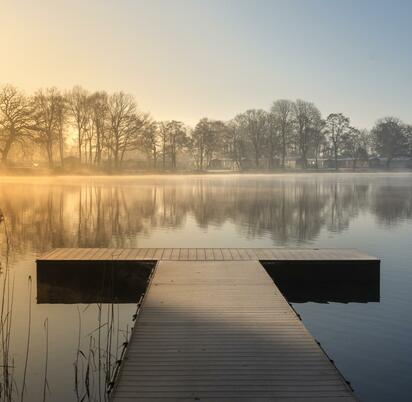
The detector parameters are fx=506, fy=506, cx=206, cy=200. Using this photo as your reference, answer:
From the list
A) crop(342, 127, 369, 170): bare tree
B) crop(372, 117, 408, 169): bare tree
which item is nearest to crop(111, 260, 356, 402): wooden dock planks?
crop(342, 127, 369, 170): bare tree

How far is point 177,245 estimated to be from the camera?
17109mm

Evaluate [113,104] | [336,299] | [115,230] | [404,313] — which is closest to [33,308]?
[336,299]

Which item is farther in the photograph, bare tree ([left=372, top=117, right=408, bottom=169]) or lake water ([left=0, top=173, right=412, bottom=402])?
bare tree ([left=372, top=117, right=408, bottom=169])

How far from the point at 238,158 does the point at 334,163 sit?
20256 millimetres

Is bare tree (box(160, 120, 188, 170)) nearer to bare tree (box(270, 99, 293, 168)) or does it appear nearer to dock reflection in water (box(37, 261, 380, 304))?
bare tree (box(270, 99, 293, 168))

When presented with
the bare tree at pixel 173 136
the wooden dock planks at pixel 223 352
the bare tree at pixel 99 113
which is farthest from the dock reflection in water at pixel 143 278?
the bare tree at pixel 173 136

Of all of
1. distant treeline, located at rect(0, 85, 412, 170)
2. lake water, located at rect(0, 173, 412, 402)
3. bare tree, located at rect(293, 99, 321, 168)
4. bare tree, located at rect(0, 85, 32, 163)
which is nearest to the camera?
lake water, located at rect(0, 173, 412, 402)

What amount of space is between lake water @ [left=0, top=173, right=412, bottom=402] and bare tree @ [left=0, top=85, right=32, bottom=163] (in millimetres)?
27480

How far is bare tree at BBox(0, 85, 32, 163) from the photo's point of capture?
58.4 metres

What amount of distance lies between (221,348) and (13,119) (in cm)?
5841

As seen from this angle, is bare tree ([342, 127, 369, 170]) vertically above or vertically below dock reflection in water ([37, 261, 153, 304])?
above

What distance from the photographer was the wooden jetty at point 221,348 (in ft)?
16.7

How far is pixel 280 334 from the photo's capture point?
22.0 feet

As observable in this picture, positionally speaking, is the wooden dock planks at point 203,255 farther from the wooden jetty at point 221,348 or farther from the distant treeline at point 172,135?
the distant treeline at point 172,135
